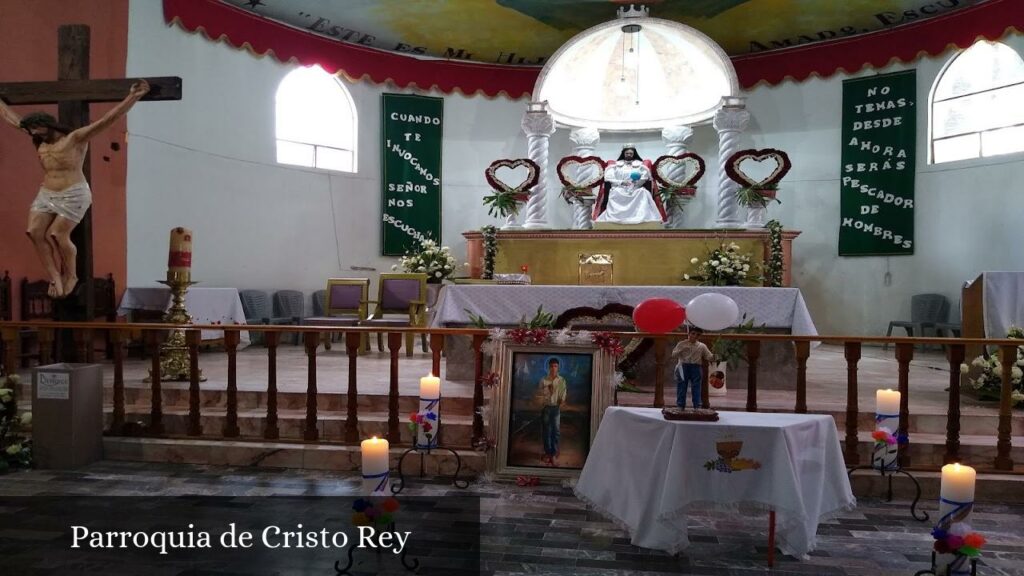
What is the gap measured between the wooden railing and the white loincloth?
2.47 feet

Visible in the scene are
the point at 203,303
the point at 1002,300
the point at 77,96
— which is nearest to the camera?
the point at 77,96

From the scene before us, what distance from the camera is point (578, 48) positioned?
10273mm

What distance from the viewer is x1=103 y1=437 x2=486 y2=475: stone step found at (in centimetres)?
405

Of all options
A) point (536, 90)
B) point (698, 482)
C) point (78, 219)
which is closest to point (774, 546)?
point (698, 482)

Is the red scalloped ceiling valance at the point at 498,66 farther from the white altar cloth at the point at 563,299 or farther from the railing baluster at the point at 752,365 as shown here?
the railing baluster at the point at 752,365

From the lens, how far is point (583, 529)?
314 centimetres

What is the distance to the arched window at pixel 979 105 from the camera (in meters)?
8.35

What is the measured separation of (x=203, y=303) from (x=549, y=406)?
4.70 m

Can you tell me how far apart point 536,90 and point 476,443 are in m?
6.75

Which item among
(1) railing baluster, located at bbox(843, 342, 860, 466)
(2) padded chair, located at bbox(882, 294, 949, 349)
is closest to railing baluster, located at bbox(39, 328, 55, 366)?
(1) railing baluster, located at bbox(843, 342, 860, 466)

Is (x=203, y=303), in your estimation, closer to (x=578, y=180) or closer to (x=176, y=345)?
(x=176, y=345)

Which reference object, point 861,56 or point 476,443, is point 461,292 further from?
point 861,56

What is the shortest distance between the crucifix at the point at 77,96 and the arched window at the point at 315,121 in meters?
5.10

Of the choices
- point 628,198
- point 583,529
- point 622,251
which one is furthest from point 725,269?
point 583,529
